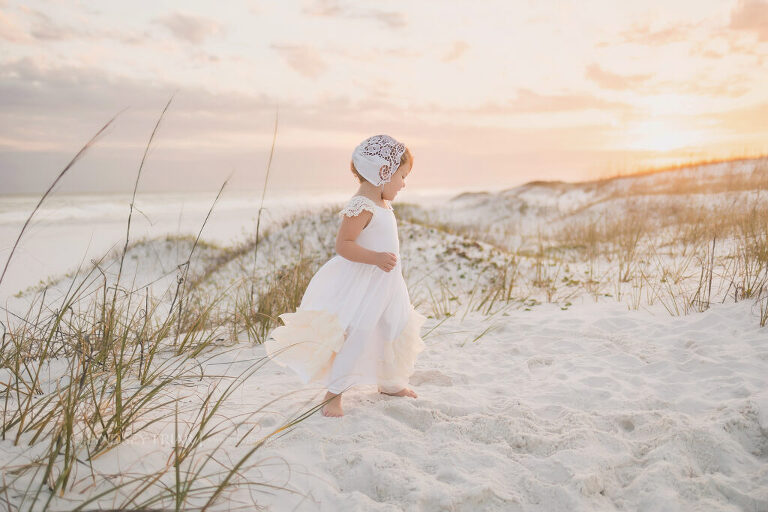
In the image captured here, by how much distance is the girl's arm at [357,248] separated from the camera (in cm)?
262

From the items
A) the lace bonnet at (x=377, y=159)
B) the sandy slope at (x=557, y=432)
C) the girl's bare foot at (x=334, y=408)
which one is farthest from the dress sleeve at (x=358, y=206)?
the sandy slope at (x=557, y=432)

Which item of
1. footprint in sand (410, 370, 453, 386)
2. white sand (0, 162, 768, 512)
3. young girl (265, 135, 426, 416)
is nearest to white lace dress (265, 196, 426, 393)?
young girl (265, 135, 426, 416)

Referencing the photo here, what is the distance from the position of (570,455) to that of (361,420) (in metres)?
1.03

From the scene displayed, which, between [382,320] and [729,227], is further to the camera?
[729,227]

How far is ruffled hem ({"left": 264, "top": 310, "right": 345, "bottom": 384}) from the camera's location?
2.66m

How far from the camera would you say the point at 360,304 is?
2.72 meters

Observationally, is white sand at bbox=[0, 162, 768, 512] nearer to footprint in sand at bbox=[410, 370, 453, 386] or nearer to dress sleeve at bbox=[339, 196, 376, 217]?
footprint in sand at bbox=[410, 370, 453, 386]

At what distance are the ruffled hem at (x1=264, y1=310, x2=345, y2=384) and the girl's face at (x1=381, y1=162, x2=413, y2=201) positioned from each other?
74cm

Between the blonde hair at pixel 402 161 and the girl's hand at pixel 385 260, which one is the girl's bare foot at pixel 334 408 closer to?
the girl's hand at pixel 385 260

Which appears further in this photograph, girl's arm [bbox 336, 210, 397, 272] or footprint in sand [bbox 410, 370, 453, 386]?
footprint in sand [bbox 410, 370, 453, 386]

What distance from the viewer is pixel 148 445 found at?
6.75ft

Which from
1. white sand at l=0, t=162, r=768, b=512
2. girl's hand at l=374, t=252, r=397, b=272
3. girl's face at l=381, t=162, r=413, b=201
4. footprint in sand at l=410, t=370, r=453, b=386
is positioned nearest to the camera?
white sand at l=0, t=162, r=768, b=512

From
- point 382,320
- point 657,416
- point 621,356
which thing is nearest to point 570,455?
point 657,416

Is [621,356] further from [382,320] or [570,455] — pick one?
[382,320]
